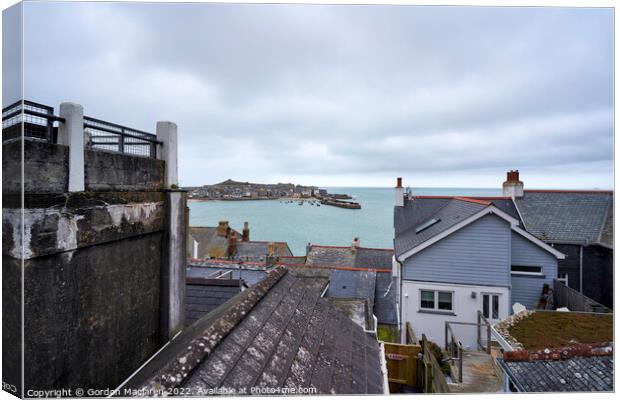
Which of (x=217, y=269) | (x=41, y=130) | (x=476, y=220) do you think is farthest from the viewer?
(x=217, y=269)

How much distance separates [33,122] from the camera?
7.18 feet

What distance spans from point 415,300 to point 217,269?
6.04 metres

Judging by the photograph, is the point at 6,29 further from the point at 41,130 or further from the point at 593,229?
the point at 593,229

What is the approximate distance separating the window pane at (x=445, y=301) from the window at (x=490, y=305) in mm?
875

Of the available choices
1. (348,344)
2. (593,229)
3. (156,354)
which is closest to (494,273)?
(593,229)

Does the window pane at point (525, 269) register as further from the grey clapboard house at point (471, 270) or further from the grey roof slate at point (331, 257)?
the grey roof slate at point (331, 257)

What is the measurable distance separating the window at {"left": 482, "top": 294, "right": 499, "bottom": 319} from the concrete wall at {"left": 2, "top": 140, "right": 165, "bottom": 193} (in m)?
9.48

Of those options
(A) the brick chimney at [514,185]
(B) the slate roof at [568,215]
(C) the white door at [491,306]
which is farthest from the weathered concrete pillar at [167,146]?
(A) the brick chimney at [514,185]

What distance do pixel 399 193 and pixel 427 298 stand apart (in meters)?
4.73

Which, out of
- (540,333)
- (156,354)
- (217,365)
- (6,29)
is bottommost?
(540,333)

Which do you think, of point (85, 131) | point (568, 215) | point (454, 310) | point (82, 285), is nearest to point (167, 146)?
point (85, 131)

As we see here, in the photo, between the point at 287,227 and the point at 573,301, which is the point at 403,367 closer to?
the point at 573,301

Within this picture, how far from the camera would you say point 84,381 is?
8.12ft

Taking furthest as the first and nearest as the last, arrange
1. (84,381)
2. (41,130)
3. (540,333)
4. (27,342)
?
(540,333) < (84,381) < (41,130) < (27,342)
